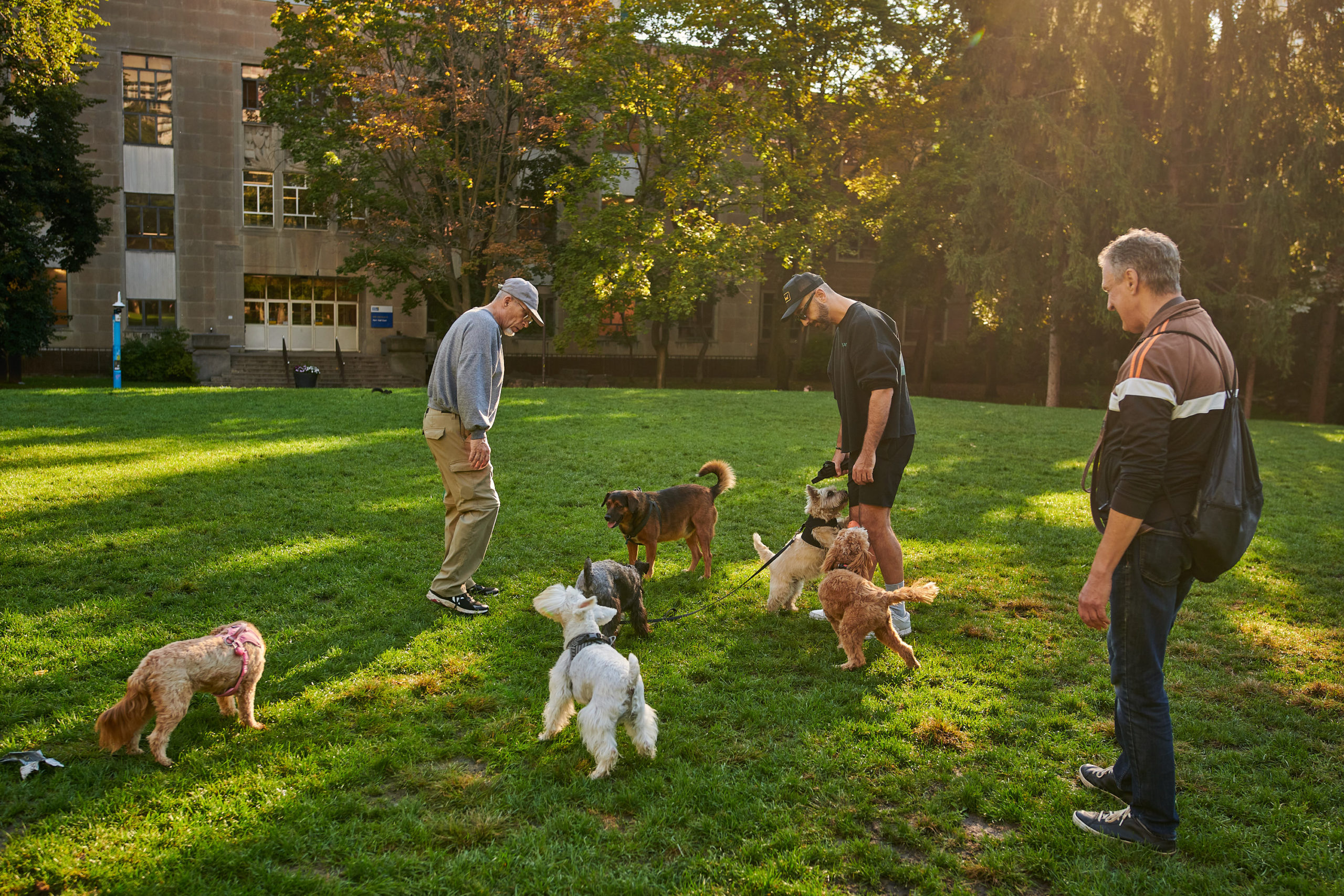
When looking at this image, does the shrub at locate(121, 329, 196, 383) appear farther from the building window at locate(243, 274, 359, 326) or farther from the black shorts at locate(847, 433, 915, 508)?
the black shorts at locate(847, 433, 915, 508)

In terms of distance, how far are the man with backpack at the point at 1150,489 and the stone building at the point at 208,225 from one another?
3093cm

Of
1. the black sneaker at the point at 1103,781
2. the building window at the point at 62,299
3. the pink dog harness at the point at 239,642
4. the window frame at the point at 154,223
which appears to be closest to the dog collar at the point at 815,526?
the black sneaker at the point at 1103,781

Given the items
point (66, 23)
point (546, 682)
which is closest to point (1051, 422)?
point (546, 682)

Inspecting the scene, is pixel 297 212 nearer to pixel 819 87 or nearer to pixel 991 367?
pixel 819 87

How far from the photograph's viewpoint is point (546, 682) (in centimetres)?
458

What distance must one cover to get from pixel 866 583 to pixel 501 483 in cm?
609

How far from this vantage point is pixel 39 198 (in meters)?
24.1

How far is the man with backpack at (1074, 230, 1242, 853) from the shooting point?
111 inches

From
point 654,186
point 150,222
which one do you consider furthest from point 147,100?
point 654,186

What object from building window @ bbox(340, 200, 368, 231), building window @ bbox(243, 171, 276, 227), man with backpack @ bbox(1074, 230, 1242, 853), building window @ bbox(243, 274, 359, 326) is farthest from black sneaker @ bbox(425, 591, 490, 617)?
building window @ bbox(243, 171, 276, 227)

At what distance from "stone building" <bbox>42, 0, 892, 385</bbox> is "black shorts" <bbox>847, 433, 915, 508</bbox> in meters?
28.9

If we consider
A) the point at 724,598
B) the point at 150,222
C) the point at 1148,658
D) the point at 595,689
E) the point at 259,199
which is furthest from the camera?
the point at 259,199

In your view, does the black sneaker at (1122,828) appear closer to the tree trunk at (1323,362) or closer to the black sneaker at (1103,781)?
the black sneaker at (1103,781)

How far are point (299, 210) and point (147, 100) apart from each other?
684cm
